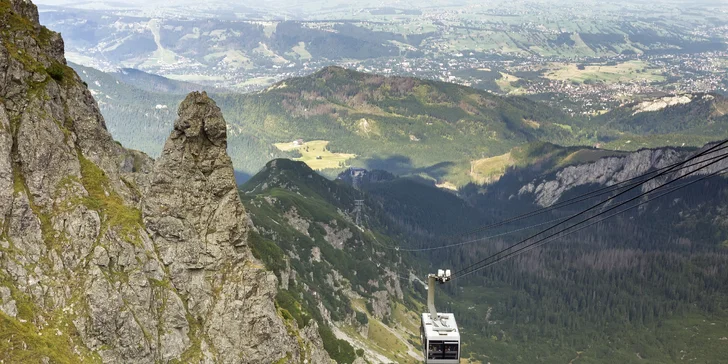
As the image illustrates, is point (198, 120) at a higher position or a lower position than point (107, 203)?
higher

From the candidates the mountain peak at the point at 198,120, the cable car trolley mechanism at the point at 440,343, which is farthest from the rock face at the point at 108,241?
the cable car trolley mechanism at the point at 440,343

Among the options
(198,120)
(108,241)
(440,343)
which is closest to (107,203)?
(108,241)

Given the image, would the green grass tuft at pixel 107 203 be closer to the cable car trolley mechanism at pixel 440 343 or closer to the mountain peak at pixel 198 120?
the mountain peak at pixel 198 120

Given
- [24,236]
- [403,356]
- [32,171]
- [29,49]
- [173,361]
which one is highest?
[29,49]

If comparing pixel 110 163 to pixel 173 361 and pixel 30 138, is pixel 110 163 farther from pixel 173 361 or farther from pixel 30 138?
pixel 173 361

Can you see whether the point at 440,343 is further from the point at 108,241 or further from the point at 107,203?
the point at 107,203

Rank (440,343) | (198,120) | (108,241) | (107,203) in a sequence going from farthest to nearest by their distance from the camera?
(198,120)
(107,203)
(108,241)
(440,343)

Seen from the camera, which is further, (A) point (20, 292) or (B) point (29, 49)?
(B) point (29, 49)

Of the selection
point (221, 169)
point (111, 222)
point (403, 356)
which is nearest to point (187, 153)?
point (221, 169)
